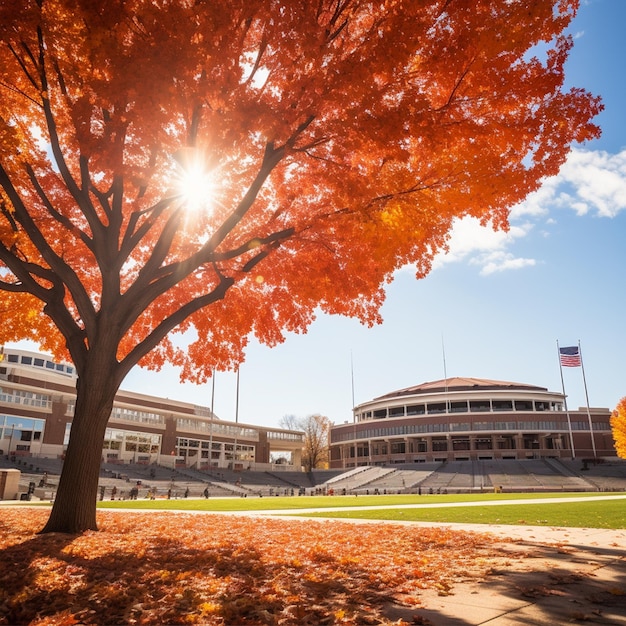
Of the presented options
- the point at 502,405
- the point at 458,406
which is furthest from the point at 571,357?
the point at 458,406

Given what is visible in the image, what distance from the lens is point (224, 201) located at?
40.6 ft

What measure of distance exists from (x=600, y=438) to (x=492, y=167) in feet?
289

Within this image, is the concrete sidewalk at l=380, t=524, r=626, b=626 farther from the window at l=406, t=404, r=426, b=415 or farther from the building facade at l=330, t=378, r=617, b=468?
the window at l=406, t=404, r=426, b=415

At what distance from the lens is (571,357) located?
60.3 metres

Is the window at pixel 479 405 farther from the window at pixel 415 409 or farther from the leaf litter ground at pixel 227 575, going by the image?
the leaf litter ground at pixel 227 575

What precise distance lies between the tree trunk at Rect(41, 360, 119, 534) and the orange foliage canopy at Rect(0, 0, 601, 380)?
0.55m

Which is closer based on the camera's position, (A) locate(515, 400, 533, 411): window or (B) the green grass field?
(B) the green grass field

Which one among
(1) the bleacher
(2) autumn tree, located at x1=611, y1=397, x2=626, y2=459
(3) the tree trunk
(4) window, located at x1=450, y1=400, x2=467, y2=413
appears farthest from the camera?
(4) window, located at x1=450, y1=400, x2=467, y2=413

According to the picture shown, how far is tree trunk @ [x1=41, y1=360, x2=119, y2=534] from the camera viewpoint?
8883 mm

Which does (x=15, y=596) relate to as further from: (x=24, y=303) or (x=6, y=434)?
(x=6, y=434)

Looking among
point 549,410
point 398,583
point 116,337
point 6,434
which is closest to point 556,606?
point 398,583

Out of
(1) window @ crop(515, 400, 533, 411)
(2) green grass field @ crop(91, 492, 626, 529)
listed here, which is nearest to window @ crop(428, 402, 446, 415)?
(1) window @ crop(515, 400, 533, 411)

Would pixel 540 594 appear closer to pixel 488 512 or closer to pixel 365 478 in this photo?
pixel 488 512

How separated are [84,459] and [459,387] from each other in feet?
283
